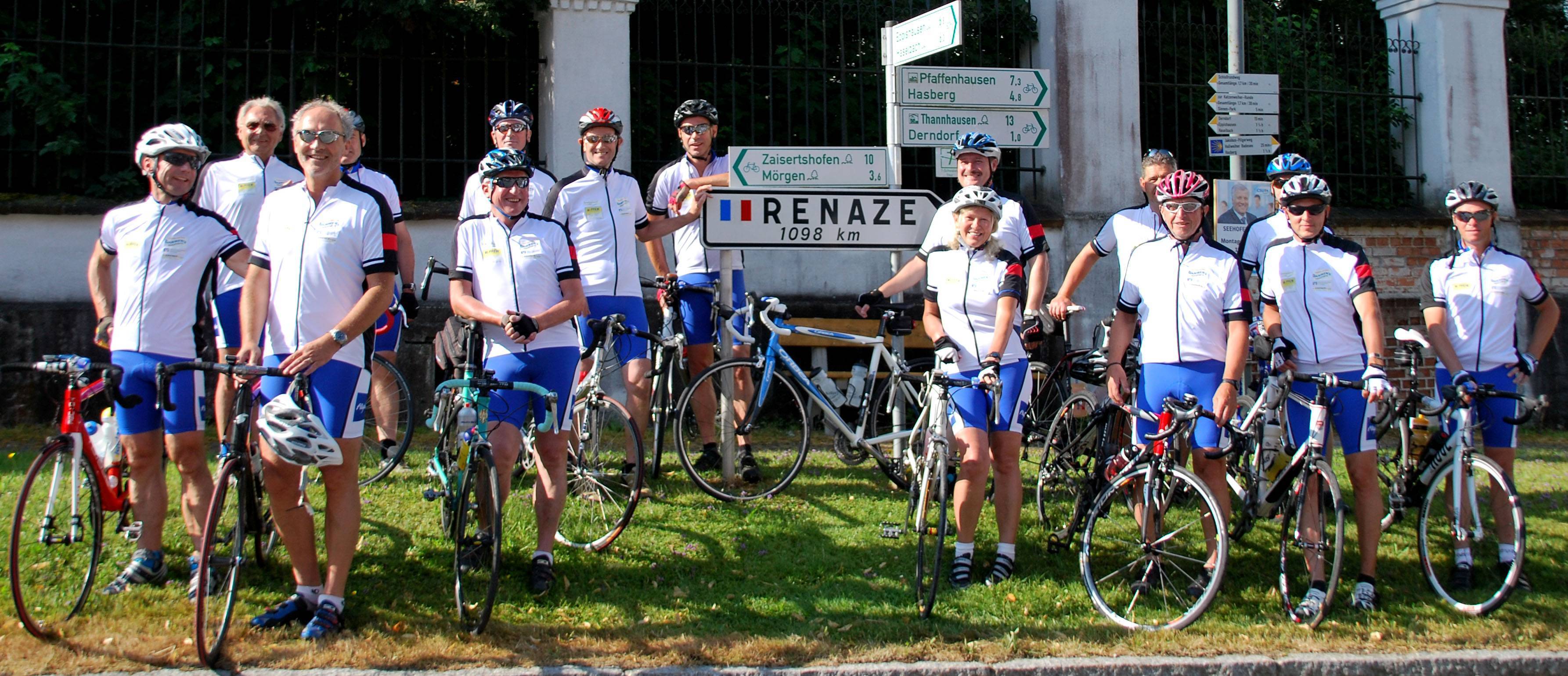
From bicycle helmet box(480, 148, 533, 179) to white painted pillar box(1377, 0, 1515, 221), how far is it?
9.54 m

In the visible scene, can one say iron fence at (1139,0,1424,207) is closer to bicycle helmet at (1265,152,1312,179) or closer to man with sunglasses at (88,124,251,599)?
bicycle helmet at (1265,152,1312,179)

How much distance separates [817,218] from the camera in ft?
23.1

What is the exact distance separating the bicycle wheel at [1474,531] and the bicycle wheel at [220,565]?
205 inches

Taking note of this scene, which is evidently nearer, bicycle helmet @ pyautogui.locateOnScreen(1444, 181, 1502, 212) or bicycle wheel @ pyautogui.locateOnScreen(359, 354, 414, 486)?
bicycle helmet @ pyautogui.locateOnScreen(1444, 181, 1502, 212)

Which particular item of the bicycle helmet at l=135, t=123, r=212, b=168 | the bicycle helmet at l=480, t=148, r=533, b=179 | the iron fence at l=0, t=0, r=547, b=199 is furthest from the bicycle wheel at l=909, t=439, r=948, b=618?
the iron fence at l=0, t=0, r=547, b=199

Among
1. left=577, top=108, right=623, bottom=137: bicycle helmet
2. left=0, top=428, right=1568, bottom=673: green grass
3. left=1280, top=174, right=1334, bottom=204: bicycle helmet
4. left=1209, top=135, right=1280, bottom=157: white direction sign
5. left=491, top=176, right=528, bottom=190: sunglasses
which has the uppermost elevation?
left=1209, top=135, right=1280, bottom=157: white direction sign

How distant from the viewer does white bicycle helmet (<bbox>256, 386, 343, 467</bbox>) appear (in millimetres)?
4254

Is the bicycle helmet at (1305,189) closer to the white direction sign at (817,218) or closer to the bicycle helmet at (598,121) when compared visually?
the white direction sign at (817,218)

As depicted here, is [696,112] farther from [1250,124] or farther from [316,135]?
[1250,124]

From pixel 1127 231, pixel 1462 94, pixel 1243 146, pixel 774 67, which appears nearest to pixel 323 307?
pixel 1127 231

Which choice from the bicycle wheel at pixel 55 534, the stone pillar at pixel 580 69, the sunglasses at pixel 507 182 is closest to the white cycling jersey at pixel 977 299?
the sunglasses at pixel 507 182

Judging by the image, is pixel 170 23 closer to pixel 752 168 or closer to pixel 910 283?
pixel 752 168

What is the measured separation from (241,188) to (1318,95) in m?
9.79

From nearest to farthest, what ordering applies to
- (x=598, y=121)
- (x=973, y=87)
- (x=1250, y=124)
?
(x=598, y=121) → (x=973, y=87) → (x=1250, y=124)
